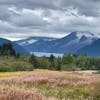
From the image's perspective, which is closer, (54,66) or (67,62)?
A: (54,66)

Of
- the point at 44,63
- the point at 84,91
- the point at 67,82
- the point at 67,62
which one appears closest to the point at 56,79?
→ the point at 67,82

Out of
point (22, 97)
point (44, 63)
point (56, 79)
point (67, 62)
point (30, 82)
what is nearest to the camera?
point (22, 97)

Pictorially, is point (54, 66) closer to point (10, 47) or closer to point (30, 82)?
point (10, 47)

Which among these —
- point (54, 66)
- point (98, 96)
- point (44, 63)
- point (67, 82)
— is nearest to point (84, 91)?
point (98, 96)

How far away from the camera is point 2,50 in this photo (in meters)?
170

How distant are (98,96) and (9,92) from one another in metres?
7.74

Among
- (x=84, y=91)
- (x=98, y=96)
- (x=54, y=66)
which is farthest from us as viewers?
(x=54, y=66)

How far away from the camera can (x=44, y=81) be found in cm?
2550

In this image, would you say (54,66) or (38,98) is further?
(54,66)

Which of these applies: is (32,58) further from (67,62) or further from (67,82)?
(67,82)

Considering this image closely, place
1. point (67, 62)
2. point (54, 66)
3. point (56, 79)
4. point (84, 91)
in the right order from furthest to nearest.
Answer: point (67, 62) → point (54, 66) → point (56, 79) → point (84, 91)

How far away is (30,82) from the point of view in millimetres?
25094

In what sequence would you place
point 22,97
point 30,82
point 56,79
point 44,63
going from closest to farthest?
1. point 22,97
2. point 30,82
3. point 56,79
4. point 44,63

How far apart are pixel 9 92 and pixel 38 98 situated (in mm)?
838
